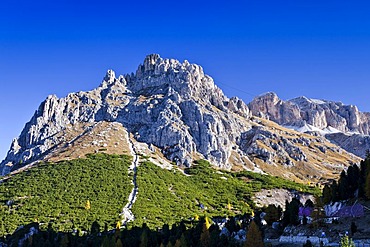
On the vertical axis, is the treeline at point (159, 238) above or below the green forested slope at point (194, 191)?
below

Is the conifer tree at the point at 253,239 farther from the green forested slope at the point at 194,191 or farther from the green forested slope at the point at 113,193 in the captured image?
the green forested slope at the point at 194,191

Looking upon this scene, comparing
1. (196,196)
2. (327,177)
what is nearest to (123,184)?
(196,196)

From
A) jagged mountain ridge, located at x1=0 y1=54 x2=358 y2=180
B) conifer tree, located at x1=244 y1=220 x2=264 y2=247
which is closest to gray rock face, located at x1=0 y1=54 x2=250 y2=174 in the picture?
jagged mountain ridge, located at x1=0 y1=54 x2=358 y2=180

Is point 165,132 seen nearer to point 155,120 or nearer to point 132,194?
point 155,120

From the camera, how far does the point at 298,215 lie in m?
61.7

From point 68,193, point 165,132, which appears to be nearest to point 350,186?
point 68,193

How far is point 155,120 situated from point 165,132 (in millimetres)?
11388

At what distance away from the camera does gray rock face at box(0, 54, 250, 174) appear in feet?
534

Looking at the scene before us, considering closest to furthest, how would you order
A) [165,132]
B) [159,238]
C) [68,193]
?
[159,238] < [68,193] < [165,132]

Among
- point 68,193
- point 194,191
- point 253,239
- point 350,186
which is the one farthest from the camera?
point 194,191

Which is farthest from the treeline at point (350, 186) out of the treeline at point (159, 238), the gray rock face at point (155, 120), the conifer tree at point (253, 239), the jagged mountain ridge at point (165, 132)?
the gray rock face at point (155, 120)

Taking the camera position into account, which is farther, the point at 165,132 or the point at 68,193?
the point at 165,132

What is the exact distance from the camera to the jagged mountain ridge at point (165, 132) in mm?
160875

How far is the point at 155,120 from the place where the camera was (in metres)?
172
